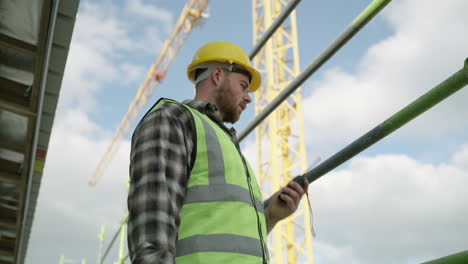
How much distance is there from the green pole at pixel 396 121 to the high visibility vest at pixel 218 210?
38 cm

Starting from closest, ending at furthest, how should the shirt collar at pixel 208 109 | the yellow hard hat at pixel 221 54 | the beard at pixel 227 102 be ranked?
the shirt collar at pixel 208 109 → the beard at pixel 227 102 → the yellow hard hat at pixel 221 54

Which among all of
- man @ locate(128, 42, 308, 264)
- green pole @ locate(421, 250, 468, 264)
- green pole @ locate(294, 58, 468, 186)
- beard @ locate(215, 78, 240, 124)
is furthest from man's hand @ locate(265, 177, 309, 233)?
green pole @ locate(421, 250, 468, 264)

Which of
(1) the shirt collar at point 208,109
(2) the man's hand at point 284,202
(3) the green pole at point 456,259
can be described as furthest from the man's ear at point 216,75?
(3) the green pole at point 456,259

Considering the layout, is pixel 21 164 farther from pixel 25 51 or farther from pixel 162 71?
pixel 162 71

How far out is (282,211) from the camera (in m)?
1.79

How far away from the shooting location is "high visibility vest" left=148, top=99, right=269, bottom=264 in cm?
126

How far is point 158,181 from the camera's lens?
1.22 metres

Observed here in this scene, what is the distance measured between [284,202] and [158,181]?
0.72m

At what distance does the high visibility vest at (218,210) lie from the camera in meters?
1.26

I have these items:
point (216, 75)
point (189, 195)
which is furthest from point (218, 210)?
point (216, 75)

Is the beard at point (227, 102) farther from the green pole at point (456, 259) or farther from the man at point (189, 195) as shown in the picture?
the green pole at point (456, 259)

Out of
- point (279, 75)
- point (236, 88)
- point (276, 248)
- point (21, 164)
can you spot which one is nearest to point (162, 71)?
point (279, 75)

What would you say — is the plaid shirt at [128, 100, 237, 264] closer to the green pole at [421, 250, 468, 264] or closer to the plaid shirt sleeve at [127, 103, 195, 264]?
the plaid shirt sleeve at [127, 103, 195, 264]

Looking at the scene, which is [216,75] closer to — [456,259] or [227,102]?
[227,102]
